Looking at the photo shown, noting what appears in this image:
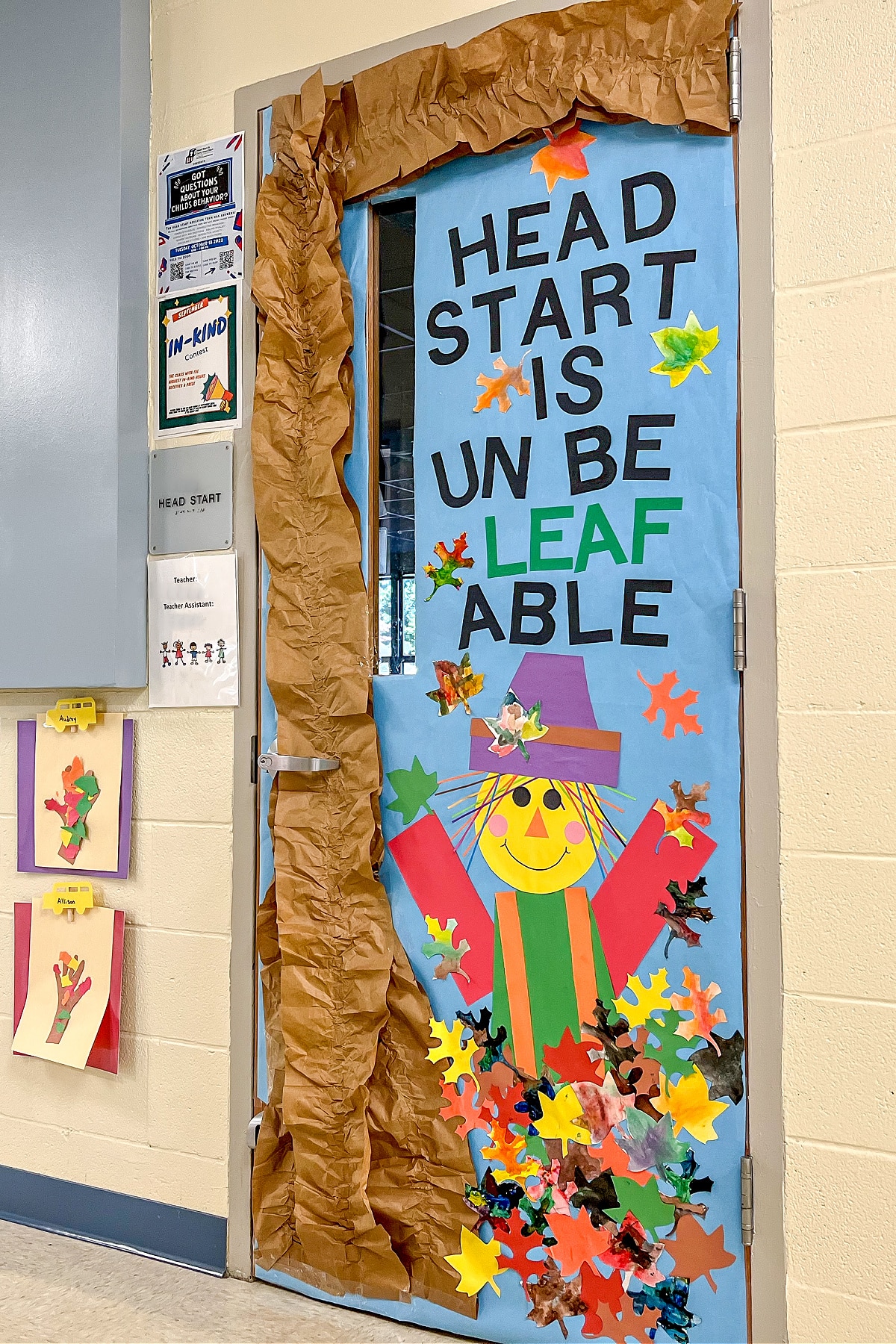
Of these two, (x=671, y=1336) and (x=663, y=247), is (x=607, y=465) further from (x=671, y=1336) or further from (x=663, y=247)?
(x=671, y=1336)

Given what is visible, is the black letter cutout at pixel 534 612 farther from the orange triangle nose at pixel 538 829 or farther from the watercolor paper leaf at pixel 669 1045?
the watercolor paper leaf at pixel 669 1045

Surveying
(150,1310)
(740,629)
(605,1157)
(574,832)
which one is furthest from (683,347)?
(150,1310)

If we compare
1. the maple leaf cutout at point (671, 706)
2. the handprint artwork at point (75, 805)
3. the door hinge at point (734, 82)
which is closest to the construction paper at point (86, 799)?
the handprint artwork at point (75, 805)

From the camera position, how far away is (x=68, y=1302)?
1792 millimetres

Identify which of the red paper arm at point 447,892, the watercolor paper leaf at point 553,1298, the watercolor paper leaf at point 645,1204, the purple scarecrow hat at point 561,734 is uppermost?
the purple scarecrow hat at point 561,734

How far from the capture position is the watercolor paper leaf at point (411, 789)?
1740mm

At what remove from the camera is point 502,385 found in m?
1.70

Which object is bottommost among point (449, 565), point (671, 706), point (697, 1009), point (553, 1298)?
point (553, 1298)

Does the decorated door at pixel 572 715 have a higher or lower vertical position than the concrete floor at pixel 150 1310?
higher

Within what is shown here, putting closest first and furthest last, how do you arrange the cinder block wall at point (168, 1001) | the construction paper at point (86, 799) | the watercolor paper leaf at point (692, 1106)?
the watercolor paper leaf at point (692, 1106) → the cinder block wall at point (168, 1001) → the construction paper at point (86, 799)

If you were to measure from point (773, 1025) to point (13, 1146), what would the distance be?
1605 millimetres

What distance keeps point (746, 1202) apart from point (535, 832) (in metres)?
0.61

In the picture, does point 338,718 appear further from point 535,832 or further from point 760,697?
point 760,697

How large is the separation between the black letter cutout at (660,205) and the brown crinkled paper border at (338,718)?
136 millimetres
